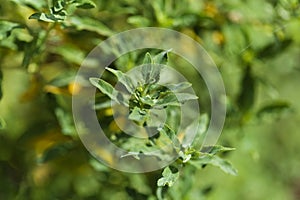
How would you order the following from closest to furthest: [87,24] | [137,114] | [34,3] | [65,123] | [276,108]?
[137,114] < [34,3] < [87,24] < [65,123] < [276,108]

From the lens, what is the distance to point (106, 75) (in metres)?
1.62

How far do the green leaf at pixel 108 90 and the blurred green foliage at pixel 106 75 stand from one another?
0.19 metres

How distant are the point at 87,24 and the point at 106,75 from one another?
151mm

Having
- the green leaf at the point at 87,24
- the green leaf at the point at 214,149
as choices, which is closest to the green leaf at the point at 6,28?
the green leaf at the point at 87,24

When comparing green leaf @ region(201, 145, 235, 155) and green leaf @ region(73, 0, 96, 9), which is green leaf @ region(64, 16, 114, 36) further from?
green leaf @ region(201, 145, 235, 155)

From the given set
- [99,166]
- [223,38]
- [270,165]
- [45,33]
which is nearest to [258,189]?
[270,165]

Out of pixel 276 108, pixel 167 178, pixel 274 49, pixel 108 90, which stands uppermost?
pixel 108 90

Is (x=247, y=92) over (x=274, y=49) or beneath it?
beneath

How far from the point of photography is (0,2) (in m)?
1.67

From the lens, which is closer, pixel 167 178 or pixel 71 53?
pixel 167 178

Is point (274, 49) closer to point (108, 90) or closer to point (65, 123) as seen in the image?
point (65, 123)

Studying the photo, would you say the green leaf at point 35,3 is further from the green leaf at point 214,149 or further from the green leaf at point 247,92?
the green leaf at point 247,92

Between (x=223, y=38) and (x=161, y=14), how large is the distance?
0.28m

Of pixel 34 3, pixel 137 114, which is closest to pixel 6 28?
pixel 34 3
